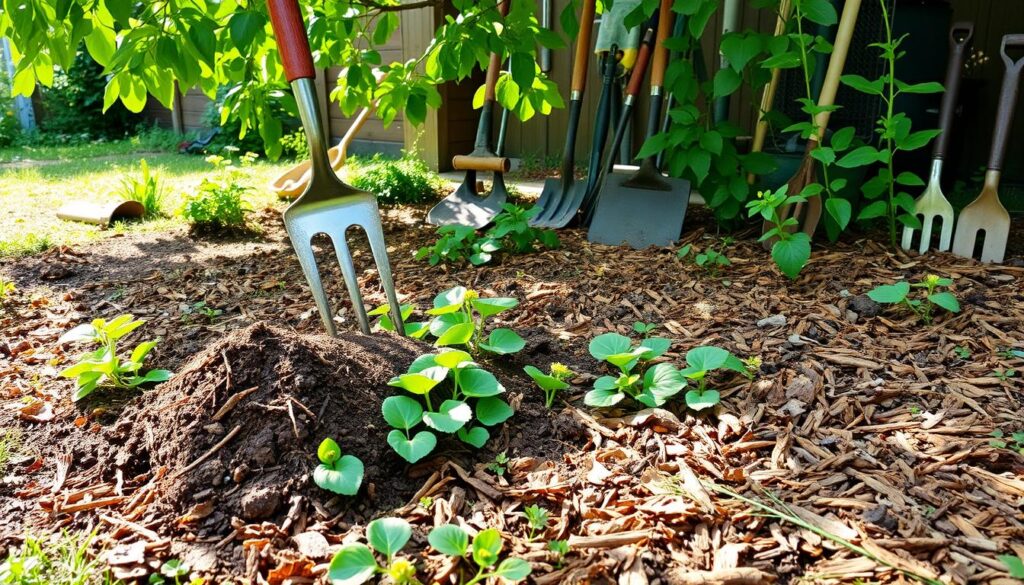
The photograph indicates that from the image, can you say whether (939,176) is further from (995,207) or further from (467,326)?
(467,326)

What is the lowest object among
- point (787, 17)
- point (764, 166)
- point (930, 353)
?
point (930, 353)

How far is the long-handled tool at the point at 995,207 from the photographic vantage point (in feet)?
8.38

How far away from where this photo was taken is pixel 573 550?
3.83ft

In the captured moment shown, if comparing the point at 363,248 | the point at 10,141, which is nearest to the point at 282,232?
the point at 363,248

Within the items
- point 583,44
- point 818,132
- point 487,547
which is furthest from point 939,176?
point 487,547

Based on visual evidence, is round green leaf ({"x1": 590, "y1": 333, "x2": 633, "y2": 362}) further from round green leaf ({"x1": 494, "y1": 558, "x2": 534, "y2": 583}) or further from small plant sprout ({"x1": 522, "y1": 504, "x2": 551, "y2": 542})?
round green leaf ({"x1": 494, "y1": 558, "x2": 534, "y2": 583})

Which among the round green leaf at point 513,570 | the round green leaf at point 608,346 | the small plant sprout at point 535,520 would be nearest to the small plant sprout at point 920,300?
the round green leaf at point 608,346

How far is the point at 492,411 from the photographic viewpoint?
1476 mm

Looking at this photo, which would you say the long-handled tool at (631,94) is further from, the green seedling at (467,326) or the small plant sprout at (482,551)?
the small plant sprout at (482,551)

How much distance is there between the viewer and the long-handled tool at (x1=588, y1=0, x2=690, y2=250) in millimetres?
3000

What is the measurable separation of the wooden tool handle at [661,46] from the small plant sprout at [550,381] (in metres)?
1.88

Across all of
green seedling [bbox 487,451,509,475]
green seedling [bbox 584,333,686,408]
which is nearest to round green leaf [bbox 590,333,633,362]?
green seedling [bbox 584,333,686,408]

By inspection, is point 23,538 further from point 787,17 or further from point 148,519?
point 787,17

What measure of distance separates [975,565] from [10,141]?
1067 centimetres
